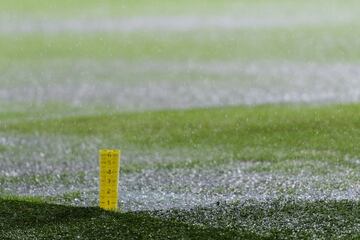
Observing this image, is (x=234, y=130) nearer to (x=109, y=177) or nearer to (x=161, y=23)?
(x=109, y=177)

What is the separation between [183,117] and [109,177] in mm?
9245

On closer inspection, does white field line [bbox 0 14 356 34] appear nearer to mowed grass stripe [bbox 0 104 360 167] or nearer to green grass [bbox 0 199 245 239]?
mowed grass stripe [bbox 0 104 360 167]

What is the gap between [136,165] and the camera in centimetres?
1859

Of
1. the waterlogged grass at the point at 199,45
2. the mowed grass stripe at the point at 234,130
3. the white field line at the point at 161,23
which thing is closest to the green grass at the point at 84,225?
the mowed grass stripe at the point at 234,130

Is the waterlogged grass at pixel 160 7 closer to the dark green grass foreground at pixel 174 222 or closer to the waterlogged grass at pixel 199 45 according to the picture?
the waterlogged grass at pixel 199 45

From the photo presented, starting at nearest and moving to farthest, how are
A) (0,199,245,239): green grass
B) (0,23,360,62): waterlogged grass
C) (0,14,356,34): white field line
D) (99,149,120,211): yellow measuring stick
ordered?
(0,199,245,239): green grass → (99,149,120,211): yellow measuring stick → (0,23,360,62): waterlogged grass → (0,14,356,34): white field line

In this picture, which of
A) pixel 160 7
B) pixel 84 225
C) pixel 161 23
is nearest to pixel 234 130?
pixel 84 225

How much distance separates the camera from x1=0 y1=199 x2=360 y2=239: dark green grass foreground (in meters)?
12.7

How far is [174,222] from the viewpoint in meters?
13.3

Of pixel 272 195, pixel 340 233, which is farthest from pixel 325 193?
pixel 340 233

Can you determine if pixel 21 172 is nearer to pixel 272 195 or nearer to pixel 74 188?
pixel 74 188

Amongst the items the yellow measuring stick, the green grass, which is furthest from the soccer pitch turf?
the yellow measuring stick

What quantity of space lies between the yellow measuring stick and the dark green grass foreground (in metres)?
0.25

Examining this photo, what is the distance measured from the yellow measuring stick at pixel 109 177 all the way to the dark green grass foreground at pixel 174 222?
9.9 inches
